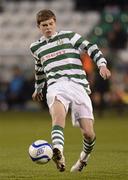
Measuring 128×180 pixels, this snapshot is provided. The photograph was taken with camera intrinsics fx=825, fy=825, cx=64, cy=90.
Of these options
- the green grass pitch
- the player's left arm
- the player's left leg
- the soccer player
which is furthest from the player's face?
the green grass pitch

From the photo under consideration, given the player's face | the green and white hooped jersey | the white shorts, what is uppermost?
the player's face

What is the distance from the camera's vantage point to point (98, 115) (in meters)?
25.0

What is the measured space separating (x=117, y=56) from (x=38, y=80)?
17.7 metres

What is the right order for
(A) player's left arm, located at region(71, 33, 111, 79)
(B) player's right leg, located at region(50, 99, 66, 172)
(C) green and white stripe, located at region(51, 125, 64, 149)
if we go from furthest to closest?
(A) player's left arm, located at region(71, 33, 111, 79) → (C) green and white stripe, located at region(51, 125, 64, 149) → (B) player's right leg, located at region(50, 99, 66, 172)

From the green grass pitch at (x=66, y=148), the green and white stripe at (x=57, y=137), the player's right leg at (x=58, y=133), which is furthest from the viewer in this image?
the green grass pitch at (x=66, y=148)

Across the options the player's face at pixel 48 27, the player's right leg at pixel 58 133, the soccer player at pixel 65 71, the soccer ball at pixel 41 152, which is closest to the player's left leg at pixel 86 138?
the soccer player at pixel 65 71

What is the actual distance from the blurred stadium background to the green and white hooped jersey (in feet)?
47.1

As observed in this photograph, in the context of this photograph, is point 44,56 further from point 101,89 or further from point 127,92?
point 127,92

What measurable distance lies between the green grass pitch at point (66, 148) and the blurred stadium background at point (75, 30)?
2.70 ft

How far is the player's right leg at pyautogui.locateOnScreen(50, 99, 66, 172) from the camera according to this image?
368 inches

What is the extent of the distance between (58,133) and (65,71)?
0.84 meters

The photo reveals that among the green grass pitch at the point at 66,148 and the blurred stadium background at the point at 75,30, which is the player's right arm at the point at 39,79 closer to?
the green grass pitch at the point at 66,148

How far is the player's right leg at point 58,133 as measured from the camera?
9.35m

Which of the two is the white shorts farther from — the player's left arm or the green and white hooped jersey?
the player's left arm
